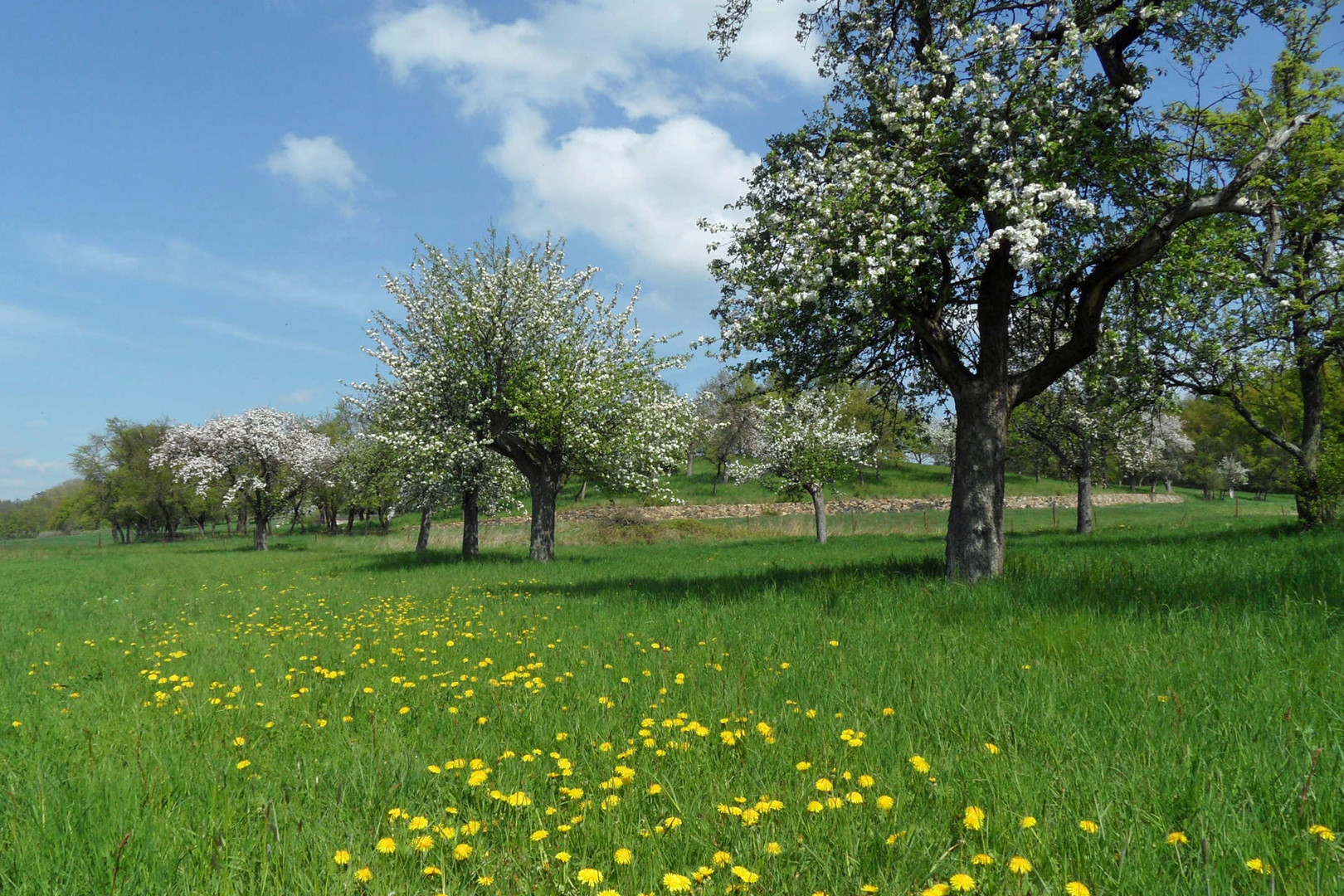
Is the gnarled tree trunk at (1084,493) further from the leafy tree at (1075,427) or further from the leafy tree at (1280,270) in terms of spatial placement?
the leafy tree at (1280,270)

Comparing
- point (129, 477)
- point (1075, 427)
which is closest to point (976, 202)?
point (1075, 427)

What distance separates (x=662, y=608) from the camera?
33.4ft

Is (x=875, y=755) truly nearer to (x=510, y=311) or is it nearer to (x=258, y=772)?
(x=258, y=772)

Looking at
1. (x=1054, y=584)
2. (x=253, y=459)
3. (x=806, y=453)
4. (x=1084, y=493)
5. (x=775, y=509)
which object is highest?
(x=253, y=459)

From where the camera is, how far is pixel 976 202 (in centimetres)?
1002

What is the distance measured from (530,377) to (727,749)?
62.0 ft

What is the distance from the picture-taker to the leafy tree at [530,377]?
2253 centimetres

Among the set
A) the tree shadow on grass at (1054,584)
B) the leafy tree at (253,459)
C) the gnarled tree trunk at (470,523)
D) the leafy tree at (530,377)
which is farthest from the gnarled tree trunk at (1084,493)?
the leafy tree at (253,459)

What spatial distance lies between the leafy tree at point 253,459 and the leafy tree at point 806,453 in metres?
34.0

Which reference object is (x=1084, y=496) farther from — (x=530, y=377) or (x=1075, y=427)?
(x=530, y=377)

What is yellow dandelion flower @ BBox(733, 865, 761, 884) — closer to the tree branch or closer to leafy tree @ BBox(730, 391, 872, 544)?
the tree branch

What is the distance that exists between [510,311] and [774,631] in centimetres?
1823

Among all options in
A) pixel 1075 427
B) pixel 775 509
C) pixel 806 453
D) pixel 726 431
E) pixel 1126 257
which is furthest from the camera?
pixel 726 431

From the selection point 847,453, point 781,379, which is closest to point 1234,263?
point 781,379
